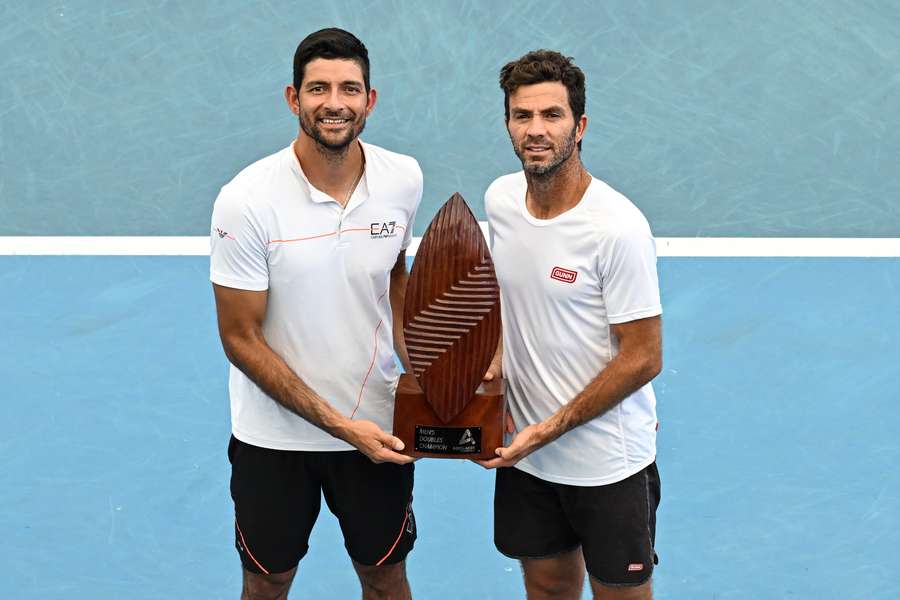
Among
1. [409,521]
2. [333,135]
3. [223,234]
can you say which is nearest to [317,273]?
[223,234]

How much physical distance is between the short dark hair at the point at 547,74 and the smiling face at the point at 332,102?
377 mm

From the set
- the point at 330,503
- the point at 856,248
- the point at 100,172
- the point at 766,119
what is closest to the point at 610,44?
the point at 766,119

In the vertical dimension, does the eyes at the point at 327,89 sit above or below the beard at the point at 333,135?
above

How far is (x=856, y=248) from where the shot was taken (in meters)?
6.30

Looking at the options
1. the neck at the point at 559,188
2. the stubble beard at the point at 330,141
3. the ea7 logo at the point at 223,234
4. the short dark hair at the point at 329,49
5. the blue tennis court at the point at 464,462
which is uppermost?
the short dark hair at the point at 329,49

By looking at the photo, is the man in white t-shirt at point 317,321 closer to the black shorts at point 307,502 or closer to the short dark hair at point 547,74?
the black shorts at point 307,502

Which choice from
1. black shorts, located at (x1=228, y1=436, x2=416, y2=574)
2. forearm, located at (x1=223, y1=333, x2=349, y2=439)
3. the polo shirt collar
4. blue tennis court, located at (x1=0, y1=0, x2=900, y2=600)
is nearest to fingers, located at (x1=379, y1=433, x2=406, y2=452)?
forearm, located at (x1=223, y1=333, x2=349, y2=439)

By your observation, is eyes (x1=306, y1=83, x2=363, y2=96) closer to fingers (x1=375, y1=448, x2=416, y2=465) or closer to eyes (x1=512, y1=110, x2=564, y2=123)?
eyes (x1=512, y1=110, x2=564, y2=123)


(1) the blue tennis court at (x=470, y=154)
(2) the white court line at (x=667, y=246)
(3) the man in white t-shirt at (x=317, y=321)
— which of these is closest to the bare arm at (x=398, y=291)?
(3) the man in white t-shirt at (x=317, y=321)

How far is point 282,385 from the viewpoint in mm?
3035

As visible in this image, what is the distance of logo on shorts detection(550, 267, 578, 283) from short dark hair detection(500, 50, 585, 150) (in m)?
0.37

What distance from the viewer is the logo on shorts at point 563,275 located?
2926 millimetres

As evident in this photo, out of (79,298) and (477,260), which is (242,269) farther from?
(79,298)

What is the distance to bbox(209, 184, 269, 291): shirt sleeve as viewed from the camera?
2.98 metres
